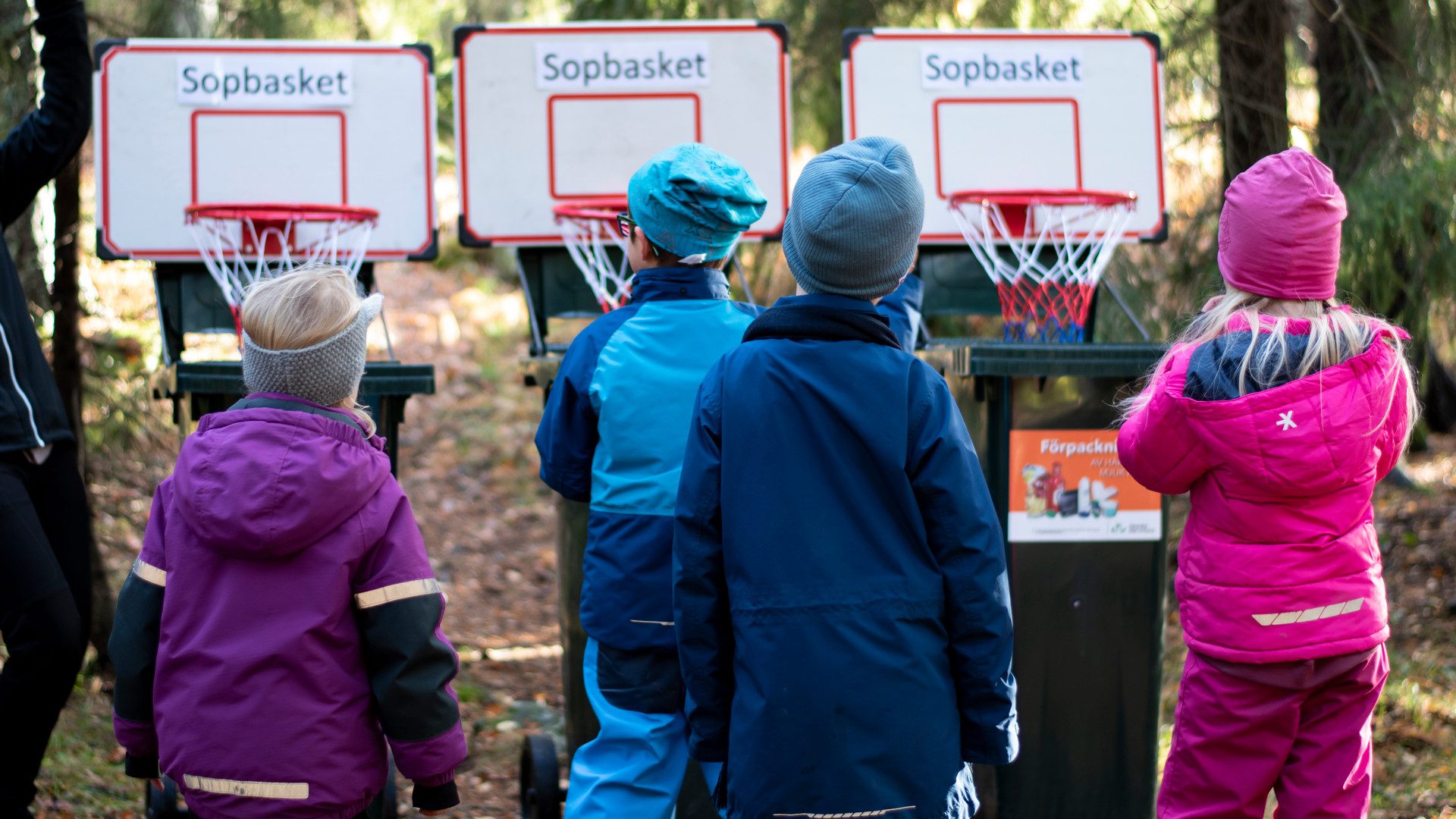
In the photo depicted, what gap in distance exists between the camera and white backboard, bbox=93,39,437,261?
4352 millimetres

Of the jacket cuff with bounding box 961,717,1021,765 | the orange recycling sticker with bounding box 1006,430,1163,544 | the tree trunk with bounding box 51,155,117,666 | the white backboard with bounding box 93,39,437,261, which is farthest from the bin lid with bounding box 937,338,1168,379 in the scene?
the tree trunk with bounding box 51,155,117,666

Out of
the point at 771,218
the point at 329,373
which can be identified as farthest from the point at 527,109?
the point at 329,373

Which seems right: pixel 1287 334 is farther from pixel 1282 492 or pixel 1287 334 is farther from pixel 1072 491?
pixel 1072 491

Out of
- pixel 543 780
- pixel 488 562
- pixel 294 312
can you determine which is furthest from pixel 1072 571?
pixel 488 562

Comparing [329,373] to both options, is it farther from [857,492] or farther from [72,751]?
[72,751]

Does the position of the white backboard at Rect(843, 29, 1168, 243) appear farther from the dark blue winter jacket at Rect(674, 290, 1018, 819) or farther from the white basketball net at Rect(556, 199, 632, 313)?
the dark blue winter jacket at Rect(674, 290, 1018, 819)

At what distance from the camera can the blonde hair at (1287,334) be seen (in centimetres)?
271

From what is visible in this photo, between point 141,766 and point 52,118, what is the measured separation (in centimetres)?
179

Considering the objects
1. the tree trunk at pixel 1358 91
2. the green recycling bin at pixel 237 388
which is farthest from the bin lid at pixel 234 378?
the tree trunk at pixel 1358 91

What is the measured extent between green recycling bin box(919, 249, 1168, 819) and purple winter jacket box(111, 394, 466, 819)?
165 cm

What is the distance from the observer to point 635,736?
2920 mm

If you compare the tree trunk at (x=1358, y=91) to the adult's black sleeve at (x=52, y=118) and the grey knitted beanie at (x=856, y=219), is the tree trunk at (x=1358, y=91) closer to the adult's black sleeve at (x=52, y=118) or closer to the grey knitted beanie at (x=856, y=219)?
the grey knitted beanie at (x=856, y=219)

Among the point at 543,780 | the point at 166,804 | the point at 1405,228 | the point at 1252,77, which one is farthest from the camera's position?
the point at 1252,77

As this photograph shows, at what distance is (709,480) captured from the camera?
91.1 inches
